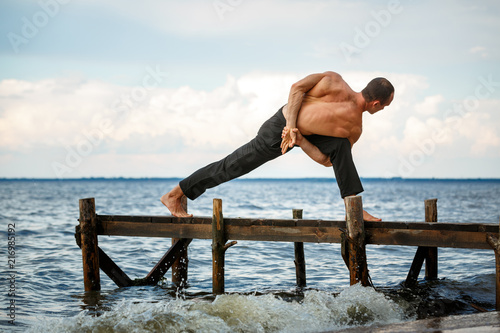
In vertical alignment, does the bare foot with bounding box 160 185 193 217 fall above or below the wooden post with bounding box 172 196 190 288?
above

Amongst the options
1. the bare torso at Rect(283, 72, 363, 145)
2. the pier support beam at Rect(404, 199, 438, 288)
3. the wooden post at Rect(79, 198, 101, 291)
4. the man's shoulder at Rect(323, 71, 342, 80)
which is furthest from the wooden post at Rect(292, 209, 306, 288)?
the wooden post at Rect(79, 198, 101, 291)

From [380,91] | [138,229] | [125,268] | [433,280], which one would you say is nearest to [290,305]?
[138,229]

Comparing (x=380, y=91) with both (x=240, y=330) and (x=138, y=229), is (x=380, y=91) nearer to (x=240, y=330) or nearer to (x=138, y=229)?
(x=240, y=330)

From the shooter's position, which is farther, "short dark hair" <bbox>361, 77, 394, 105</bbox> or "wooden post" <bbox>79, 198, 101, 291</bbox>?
"wooden post" <bbox>79, 198, 101, 291</bbox>

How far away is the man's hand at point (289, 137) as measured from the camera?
6531 millimetres

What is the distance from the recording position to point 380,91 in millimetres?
6355

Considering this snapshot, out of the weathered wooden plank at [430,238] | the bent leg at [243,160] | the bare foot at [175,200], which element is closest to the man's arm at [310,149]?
the bent leg at [243,160]

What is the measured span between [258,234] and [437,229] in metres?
2.32

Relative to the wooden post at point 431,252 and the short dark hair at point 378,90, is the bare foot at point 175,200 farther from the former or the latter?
the wooden post at point 431,252

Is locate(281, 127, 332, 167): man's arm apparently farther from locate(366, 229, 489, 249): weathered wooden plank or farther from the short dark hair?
locate(366, 229, 489, 249): weathered wooden plank

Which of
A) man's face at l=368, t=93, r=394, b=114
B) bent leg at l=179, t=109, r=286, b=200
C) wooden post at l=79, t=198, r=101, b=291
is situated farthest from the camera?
wooden post at l=79, t=198, r=101, b=291

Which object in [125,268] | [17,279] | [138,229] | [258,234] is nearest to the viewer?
[258,234]

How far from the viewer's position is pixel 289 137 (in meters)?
6.59

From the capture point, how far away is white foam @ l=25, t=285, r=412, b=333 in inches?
240
